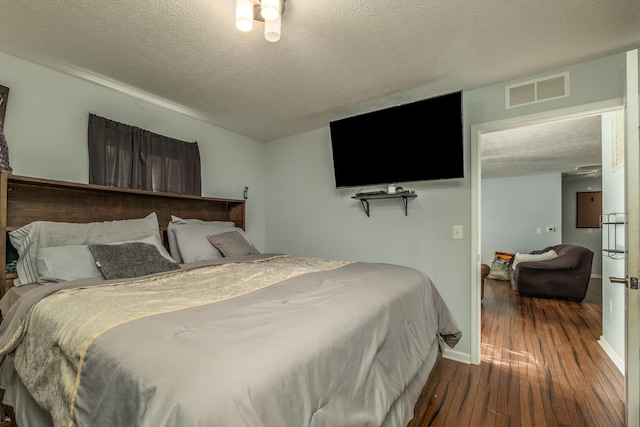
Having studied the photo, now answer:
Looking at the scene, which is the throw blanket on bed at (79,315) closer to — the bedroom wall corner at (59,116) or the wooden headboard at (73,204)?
the wooden headboard at (73,204)

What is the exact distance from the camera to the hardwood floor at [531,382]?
5.83ft

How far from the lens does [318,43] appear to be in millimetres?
1955

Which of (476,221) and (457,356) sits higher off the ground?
(476,221)

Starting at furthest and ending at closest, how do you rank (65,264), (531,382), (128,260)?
(531,382) → (128,260) → (65,264)

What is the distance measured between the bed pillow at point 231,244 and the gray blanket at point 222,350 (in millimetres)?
960

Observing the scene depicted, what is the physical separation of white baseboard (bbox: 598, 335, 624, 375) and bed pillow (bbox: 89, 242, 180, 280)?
11.8 feet

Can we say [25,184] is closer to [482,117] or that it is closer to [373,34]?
[373,34]

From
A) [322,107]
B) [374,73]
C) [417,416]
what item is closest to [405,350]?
[417,416]

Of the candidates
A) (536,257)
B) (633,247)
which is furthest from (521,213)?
(633,247)

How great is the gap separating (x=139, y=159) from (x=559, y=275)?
19.4ft

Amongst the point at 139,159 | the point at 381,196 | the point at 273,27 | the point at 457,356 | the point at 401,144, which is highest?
the point at 273,27

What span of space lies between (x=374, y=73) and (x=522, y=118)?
1.30 meters

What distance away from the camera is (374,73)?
2367 mm

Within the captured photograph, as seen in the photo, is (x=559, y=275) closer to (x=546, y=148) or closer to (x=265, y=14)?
(x=546, y=148)
